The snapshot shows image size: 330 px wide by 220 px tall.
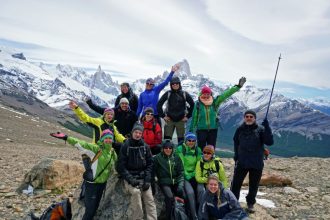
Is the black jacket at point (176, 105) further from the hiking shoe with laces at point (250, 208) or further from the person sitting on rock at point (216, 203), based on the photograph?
the hiking shoe with laces at point (250, 208)

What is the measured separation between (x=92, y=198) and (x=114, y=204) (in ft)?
3.31

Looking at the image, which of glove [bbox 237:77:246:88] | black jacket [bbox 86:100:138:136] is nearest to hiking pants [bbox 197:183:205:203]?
black jacket [bbox 86:100:138:136]

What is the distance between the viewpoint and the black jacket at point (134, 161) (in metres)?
12.6

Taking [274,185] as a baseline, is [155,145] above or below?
above

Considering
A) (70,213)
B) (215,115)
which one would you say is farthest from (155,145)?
(70,213)

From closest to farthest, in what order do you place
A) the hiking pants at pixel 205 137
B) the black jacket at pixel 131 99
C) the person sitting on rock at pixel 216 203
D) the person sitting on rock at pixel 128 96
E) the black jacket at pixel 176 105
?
1. the person sitting on rock at pixel 216 203
2. the hiking pants at pixel 205 137
3. the black jacket at pixel 176 105
4. the person sitting on rock at pixel 128 96
5. the black jacket at pixel 131 99

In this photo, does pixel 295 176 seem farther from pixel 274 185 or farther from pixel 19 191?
pixel 19 191

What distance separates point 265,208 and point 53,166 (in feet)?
36.9

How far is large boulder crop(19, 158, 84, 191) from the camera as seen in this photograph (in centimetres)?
1828

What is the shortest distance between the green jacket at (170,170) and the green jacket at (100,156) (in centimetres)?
180

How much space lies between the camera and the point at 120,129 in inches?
611

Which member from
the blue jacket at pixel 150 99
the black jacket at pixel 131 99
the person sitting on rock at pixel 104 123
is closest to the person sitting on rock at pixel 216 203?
the person sitting on rock at pixel 104 123

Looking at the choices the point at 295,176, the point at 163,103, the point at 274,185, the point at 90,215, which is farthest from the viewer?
the point at 295,176

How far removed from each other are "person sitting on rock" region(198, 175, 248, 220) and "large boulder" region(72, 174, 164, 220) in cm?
208
